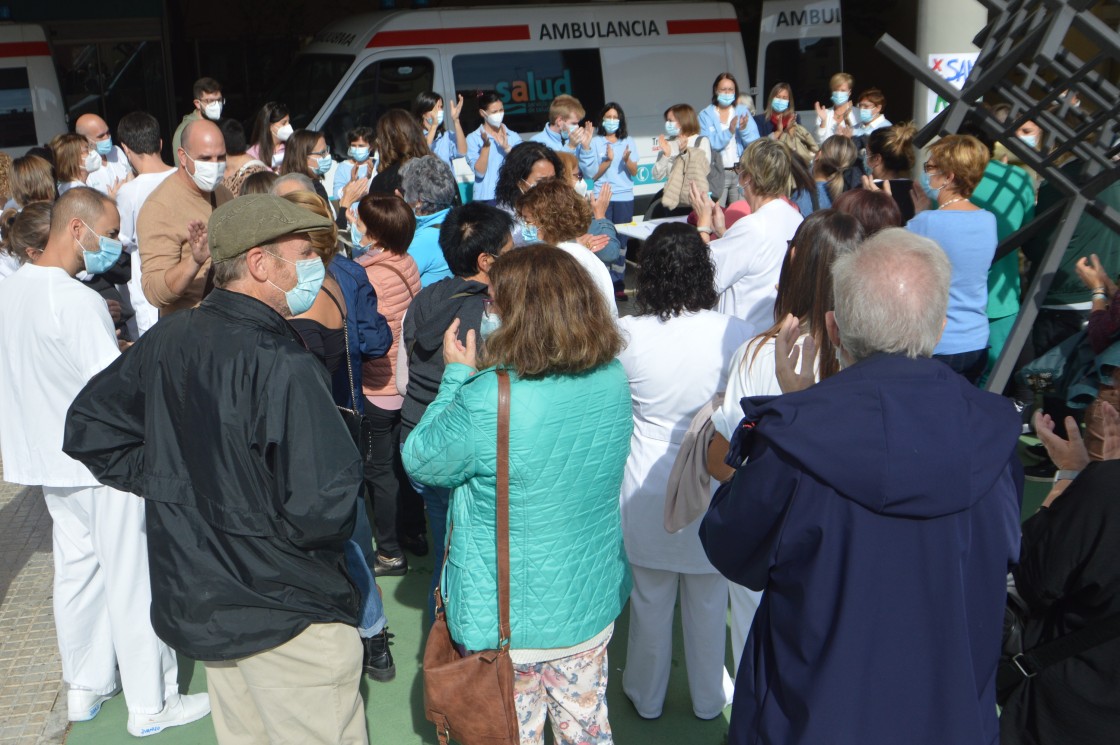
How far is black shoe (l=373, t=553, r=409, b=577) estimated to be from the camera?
4730mm

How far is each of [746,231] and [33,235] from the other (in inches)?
113

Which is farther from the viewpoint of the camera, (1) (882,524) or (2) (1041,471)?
(2) (1041,471)

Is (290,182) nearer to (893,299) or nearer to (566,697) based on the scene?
(566,697)

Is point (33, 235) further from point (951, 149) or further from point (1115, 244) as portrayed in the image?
point (1115, 244)

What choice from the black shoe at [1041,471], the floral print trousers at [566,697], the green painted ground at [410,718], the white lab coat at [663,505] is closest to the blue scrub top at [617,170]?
the black shoe at [1041,471]

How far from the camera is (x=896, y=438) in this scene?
1838 mm

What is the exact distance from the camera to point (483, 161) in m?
9.21

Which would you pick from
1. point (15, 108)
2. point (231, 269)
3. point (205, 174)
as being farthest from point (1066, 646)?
point (15, 108)

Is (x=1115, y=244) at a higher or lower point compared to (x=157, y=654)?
higher

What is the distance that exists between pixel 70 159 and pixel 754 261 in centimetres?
470

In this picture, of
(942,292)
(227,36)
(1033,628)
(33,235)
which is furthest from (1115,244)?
(227,36)

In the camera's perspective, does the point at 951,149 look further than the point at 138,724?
Yes

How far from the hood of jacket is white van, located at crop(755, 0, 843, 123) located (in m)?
11.2

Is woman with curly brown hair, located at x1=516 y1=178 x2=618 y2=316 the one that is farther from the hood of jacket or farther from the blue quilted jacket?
the hood of jacket
